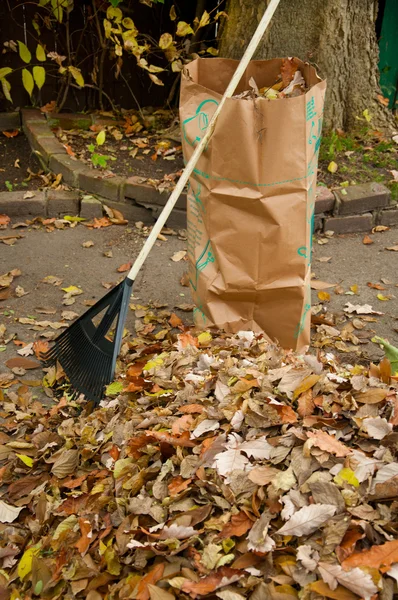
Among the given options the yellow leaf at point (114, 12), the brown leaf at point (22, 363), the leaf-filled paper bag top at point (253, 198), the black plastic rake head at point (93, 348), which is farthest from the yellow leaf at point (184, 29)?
the brown leaf at point (22, 363)

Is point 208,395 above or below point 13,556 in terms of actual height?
above

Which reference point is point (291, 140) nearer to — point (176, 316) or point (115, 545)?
point (176, 316)

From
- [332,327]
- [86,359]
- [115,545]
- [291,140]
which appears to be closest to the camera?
[115,545]

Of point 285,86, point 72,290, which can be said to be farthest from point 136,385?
point 285,86

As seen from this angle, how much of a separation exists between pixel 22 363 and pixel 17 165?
7.45 feet

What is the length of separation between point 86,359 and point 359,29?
3160 mm

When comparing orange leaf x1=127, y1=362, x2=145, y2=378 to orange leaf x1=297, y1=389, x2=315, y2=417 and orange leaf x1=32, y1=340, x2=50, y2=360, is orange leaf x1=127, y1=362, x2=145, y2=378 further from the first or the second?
orange leaf x1=297, y1=389, x2=315, y2=417

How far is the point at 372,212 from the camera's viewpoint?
4.15 metres

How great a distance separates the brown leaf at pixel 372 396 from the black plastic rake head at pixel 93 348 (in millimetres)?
939

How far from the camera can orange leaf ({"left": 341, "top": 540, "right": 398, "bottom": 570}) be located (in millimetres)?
1472

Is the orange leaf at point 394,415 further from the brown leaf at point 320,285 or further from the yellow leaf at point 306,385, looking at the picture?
the brown leaf at point 320,285

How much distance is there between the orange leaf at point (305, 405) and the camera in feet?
6.35

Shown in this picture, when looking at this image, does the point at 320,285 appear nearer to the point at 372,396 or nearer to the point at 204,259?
the point at 204,259

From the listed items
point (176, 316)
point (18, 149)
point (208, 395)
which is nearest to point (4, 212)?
point (18, 149)
